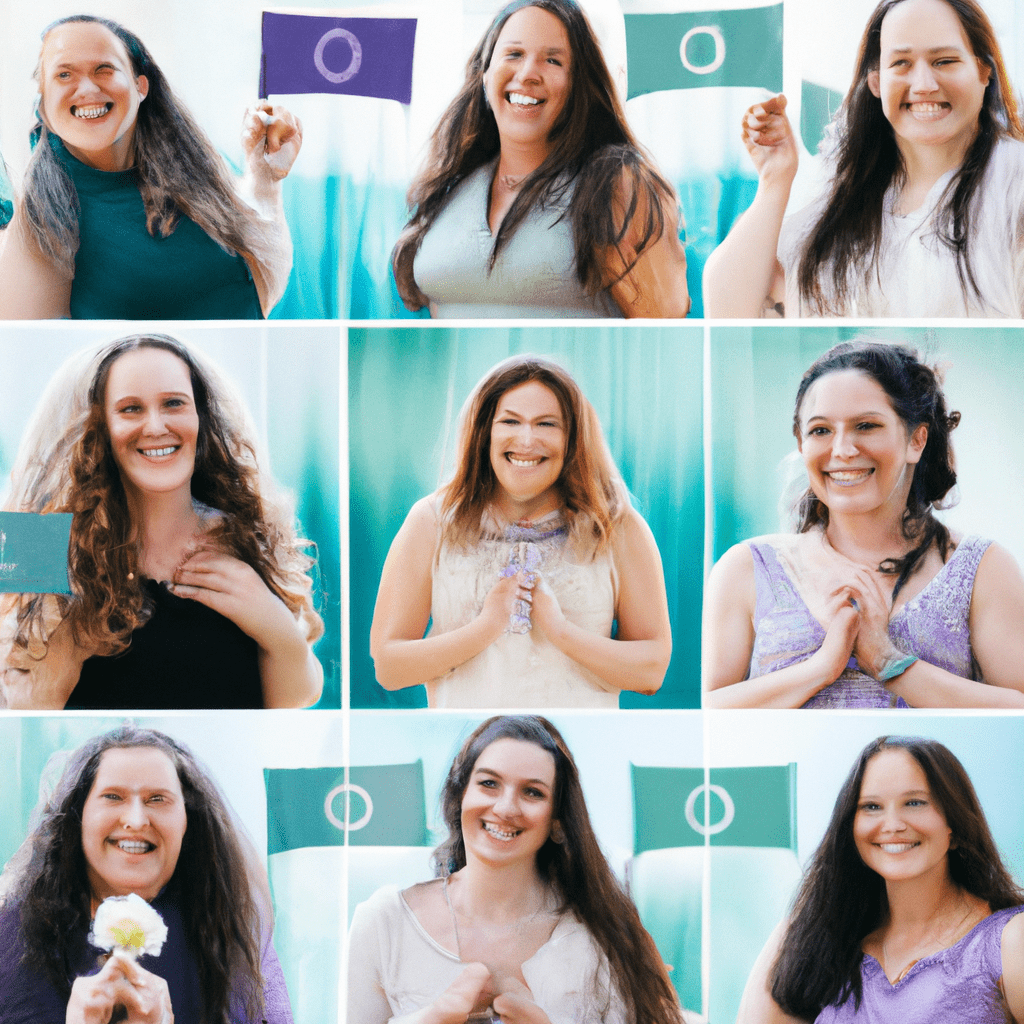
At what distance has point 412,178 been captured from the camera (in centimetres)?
185

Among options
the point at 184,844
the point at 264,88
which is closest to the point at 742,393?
the point at 264,88

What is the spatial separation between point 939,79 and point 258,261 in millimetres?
1164

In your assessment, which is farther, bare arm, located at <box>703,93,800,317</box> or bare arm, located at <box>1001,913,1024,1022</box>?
bare arm, located at <box>703,93,800,317</box>

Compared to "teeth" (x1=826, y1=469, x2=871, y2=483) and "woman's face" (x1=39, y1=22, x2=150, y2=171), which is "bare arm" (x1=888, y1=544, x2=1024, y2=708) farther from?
"woman's face" (x1=39, y1=22, x2=150, y2=171)

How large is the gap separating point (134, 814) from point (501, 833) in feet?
1.96

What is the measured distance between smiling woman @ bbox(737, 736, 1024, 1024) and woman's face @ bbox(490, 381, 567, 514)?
2.30ft

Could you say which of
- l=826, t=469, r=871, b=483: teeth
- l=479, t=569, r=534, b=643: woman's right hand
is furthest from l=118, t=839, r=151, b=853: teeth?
l=826, t=469, r=871, b=483: teeth

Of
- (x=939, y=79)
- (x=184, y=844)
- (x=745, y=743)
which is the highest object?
(x=939, y=79)

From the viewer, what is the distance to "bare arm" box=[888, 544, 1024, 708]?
178 centimetres

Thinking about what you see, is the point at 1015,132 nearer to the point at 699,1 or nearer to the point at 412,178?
the point at 699,1

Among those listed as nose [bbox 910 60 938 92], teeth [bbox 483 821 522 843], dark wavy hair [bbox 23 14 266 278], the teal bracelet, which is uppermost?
nose [bbox 910 60 938 92]

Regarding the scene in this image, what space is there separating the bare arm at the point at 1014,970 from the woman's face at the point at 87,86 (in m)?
1.95

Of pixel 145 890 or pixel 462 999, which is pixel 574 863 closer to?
pixel 462 999

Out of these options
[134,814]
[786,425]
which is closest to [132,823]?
[134,814]
